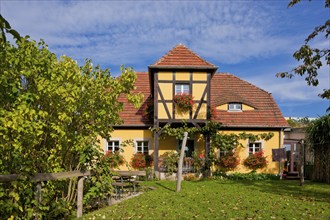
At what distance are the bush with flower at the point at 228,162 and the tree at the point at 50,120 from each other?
10417 millimetres

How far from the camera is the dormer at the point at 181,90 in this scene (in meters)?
17.7

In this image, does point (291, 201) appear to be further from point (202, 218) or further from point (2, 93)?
point (2, 93)

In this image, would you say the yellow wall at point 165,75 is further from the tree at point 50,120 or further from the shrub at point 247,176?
the tree at point 50,120

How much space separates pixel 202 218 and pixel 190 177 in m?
10.3

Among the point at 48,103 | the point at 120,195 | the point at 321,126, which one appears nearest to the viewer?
the point at 48,103

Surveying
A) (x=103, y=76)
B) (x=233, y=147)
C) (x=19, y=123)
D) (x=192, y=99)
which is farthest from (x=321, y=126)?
(x=19, y=123)

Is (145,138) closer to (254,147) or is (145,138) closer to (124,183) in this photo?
(254,147)

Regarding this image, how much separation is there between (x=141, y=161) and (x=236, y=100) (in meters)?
6.94

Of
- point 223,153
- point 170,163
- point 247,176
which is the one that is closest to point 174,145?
point 170,163

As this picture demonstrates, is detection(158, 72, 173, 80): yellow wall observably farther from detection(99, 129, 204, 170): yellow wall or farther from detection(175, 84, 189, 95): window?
detection(99, 129, 204, 170): yellow wall

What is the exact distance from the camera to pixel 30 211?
21.2 ft

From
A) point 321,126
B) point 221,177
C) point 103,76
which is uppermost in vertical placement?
point 103,76

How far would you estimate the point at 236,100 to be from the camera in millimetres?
20062

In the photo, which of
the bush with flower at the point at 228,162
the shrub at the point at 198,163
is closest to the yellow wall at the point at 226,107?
the bush with flower at the point at 228,162
